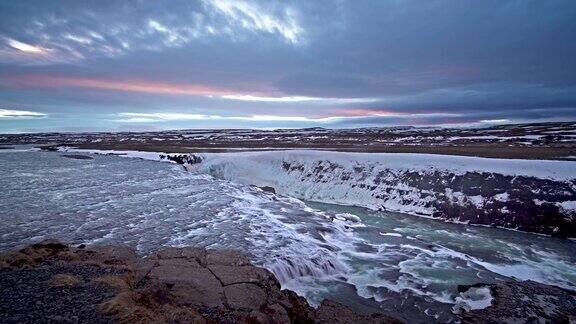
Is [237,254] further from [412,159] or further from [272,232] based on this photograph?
[412,159]

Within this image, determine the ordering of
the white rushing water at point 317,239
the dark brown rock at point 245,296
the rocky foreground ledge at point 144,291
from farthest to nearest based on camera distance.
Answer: the white rushing water at point 317,239, the dark brown rock at point 245,296, the rocky foreground ledge at point 144,291

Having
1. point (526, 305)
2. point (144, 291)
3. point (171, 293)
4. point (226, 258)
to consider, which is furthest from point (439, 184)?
point (144, 291)

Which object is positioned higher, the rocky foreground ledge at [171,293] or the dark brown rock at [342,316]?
the rocky foreground ledge at [171,293]

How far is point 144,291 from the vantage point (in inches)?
342

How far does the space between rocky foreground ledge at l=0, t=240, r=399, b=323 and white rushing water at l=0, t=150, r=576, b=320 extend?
1.49 m

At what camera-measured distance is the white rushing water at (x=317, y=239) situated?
1203cm

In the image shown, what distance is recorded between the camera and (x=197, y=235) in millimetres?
15586

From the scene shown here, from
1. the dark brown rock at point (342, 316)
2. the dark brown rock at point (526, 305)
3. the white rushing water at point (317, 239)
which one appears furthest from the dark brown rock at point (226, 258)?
the dark brown rock at point (526, 305)

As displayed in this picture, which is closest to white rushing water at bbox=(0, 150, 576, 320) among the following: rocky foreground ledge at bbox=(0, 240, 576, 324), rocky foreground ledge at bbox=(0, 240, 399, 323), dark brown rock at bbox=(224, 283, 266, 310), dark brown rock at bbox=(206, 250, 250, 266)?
dark brown rock at bbox=(206, 250, 250, 266)

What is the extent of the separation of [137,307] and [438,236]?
1550 cm

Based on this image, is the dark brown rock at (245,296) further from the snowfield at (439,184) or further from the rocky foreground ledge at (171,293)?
the snowfield at (439,184)

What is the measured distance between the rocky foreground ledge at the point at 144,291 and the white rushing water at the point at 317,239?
1489mm

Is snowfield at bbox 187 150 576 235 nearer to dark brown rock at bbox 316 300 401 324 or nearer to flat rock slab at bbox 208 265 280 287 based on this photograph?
dark brown rock at bbox 316 300 401 324

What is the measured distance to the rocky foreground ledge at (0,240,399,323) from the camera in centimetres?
726
